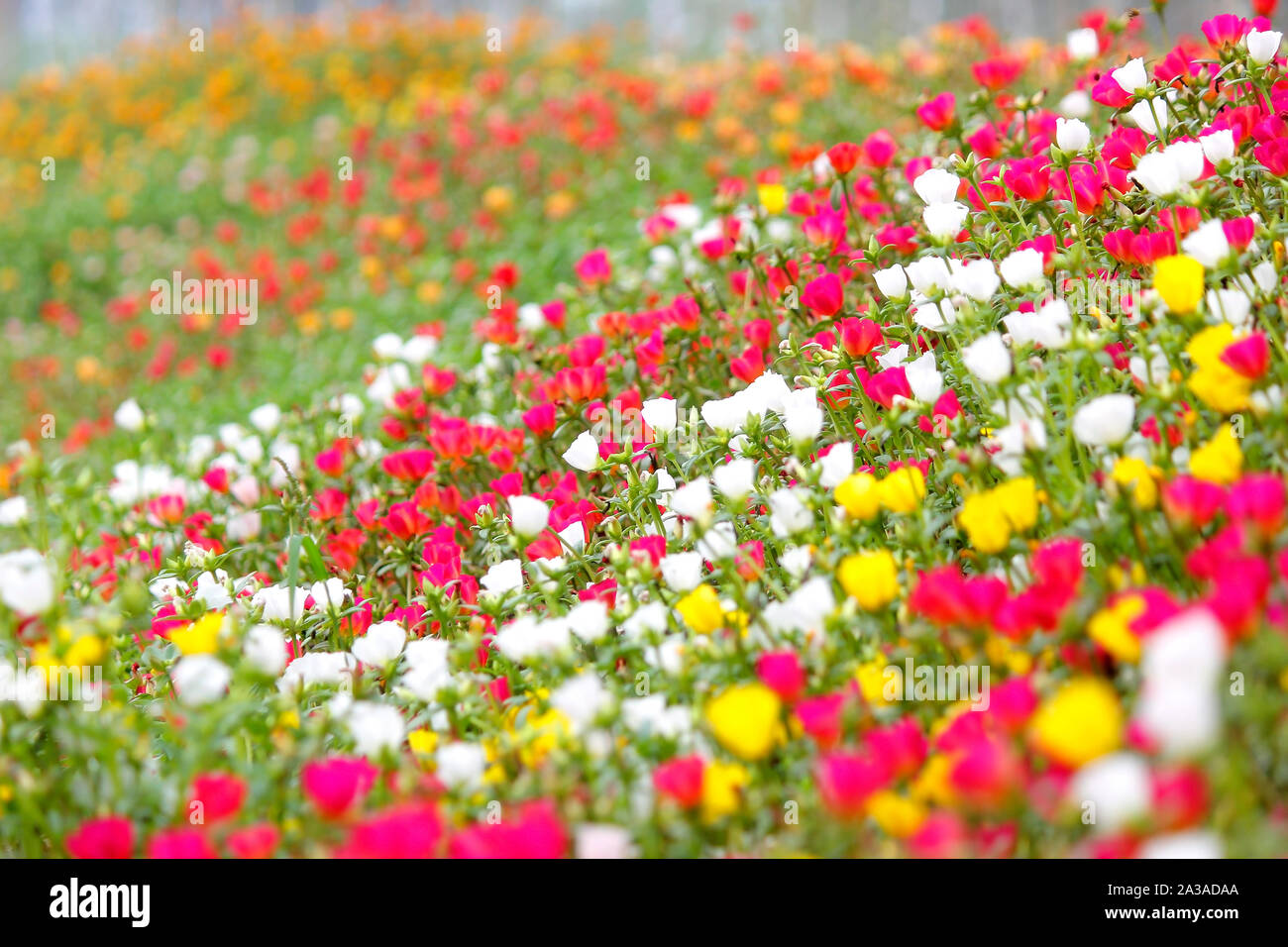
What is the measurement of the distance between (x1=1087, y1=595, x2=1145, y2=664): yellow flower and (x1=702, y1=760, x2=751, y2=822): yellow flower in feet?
1.71

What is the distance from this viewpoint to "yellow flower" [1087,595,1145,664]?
1.30 meters

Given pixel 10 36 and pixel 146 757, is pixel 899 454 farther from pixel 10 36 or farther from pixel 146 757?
pixel 10 36

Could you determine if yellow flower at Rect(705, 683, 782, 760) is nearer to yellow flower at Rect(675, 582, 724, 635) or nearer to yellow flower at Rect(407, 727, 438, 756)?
yellow flower at Rect(675, 582, 724, 635)

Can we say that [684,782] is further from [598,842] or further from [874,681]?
[874,681]

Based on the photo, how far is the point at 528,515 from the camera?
219cm

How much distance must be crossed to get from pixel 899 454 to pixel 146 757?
154 cm

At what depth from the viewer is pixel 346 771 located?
143 cm

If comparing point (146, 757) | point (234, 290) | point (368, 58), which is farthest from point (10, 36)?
point (146, 757)

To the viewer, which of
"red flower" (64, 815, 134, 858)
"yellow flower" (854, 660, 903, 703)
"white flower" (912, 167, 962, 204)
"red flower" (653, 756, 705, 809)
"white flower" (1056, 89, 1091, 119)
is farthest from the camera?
"white flower" (1056, 89, 1091, 119)

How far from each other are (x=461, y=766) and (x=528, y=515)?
2.27ft

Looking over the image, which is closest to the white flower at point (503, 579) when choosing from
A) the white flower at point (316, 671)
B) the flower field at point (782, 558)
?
the flower field at point (782, 558)

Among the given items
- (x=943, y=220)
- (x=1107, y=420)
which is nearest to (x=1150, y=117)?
(x=943, y=220)

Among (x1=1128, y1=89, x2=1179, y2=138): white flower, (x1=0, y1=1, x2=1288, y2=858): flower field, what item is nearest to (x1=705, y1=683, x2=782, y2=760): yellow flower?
(x1=0, y1=1, x2=1288, y2=858): flower field

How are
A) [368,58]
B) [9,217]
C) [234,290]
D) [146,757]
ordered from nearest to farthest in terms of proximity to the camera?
[146,757], [234,290], [9,217], [368,58]
